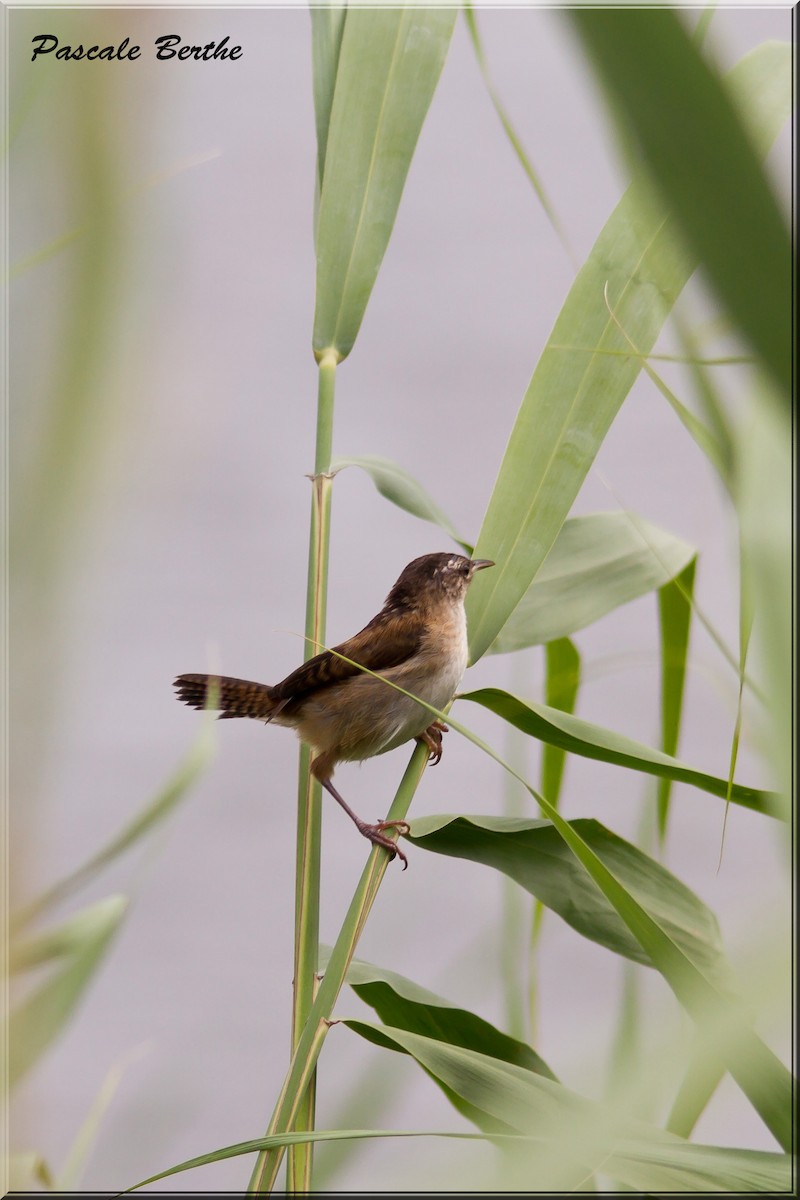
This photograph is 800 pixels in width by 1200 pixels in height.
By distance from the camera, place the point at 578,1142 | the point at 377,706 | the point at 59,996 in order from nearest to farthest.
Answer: the point at 578,1142 → the point at 59,996 → the point at 377,706

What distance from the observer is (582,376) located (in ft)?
2.28

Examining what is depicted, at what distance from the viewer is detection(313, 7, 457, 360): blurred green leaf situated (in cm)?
75

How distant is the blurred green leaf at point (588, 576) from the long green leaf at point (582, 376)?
0.14 meters

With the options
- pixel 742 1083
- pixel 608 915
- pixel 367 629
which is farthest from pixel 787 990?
pixel 367 629

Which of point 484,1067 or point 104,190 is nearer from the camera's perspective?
point 104,190

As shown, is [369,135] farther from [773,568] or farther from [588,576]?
[773,568]

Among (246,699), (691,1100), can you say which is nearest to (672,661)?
(691,1100)

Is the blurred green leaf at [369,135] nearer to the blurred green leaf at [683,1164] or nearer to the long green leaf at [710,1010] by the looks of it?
the long green leaf at [710,1010]

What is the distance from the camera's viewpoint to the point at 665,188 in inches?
5.2

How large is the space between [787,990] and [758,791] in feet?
0.86

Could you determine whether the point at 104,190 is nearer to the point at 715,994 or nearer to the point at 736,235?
the point at 736,235

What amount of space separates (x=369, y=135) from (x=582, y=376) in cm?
27

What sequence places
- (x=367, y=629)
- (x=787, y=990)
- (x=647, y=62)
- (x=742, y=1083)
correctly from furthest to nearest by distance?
(x=367, y=629) → (x=742, y=1083) → (x=787, y=990) → (x=647, y=62)

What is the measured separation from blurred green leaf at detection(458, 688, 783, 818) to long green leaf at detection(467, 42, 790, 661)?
3.5 inches
